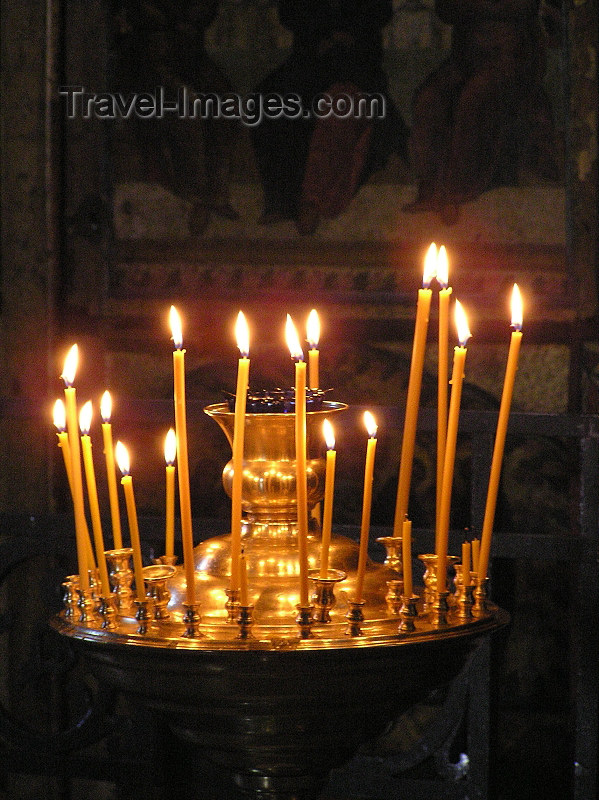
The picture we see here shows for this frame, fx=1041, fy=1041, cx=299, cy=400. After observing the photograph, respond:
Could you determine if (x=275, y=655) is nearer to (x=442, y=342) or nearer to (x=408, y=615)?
(x=408, y=615)

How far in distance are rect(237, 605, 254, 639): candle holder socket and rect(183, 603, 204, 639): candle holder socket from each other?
4 cm

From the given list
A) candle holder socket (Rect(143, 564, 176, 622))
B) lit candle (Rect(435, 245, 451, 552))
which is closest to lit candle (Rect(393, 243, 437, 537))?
lit candle (Rect(435, 245, 451, 552))

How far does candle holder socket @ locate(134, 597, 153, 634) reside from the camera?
1.10 m

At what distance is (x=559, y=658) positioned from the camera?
11.6 feet

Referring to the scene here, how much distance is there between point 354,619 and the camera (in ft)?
3.54

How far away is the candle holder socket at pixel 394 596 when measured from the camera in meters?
1.16

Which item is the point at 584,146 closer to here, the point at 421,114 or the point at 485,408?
the point at 421,114

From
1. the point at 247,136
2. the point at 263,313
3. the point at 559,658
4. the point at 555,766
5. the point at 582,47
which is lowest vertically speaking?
the point at 555,766

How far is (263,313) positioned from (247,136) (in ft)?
2.19

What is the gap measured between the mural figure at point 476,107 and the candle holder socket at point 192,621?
276 centimetres

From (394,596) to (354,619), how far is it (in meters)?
0.10

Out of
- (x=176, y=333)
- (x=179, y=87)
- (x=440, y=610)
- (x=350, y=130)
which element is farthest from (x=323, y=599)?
(x=179, y=87)

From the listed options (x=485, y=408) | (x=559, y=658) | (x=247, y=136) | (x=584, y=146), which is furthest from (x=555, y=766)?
(x=247, y=136)

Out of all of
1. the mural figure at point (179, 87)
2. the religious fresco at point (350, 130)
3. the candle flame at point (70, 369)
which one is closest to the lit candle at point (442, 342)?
the candle flame at point (70, 369)
